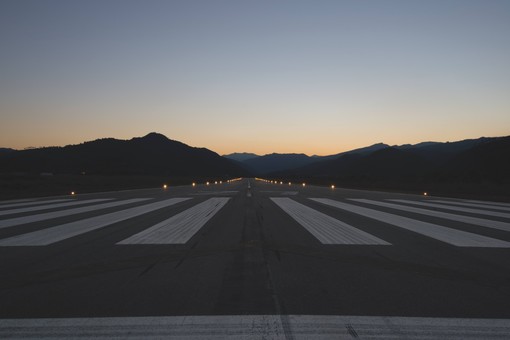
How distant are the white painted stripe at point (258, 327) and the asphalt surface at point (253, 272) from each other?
12 centimetres

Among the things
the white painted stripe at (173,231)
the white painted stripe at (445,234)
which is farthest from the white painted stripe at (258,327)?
the white painted stripe at (445,234)

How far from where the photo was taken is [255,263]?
5.21 meters

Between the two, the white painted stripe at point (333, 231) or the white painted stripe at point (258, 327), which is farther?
the white painted stripe at point (333, 231)

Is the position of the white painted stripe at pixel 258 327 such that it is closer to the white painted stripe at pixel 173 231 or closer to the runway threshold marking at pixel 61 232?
the white painted stripe at pixel 173 231

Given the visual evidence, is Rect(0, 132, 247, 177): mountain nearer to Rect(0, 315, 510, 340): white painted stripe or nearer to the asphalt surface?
the asphalt surface

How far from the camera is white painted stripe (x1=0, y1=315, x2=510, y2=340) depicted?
2982mm

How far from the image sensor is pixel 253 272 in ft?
15.5

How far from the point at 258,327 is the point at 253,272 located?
1.63 m

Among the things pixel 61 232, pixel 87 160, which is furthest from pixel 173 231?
pixel 87 160

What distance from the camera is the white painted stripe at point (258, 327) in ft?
9.78

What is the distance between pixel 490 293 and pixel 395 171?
165 metres

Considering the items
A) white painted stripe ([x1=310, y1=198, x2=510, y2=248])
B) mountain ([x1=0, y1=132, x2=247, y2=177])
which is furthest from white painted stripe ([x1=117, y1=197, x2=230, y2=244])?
mountain ([x1=0, y1=132, x2=247, y2=177])

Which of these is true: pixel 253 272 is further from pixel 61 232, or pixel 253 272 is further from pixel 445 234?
pixel 61 232

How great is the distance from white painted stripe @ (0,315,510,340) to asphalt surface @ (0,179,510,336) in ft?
0.39
